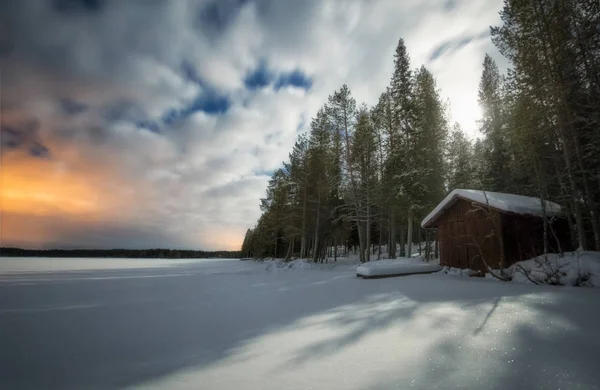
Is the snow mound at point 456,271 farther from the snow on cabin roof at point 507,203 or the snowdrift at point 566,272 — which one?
the snow on cabin roof at point 507,203

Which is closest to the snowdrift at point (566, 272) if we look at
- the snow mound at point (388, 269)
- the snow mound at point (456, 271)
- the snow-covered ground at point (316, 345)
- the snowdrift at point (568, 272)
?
the snowdrift at point (568, 272)

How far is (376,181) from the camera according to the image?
21.7 m

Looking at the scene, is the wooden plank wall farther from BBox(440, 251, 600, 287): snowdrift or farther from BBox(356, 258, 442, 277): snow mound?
BBox(356, 258, 442, 277): snow mound

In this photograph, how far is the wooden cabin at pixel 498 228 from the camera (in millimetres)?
12867

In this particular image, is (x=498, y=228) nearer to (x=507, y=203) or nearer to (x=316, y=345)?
(x=507, y=203)

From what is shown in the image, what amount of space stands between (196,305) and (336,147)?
18.1 metres

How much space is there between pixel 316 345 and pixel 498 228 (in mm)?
12892

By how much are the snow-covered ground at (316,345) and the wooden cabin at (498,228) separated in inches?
251

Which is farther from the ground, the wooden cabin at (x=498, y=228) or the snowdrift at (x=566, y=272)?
the wooden cabin at (x=498, y=228)

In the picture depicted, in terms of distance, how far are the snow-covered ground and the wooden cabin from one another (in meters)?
6.39

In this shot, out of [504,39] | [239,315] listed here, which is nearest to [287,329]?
[239,315]

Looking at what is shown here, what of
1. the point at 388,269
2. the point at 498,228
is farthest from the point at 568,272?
the point at 388,269

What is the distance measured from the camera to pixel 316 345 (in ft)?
13.3

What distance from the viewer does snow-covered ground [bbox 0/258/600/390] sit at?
298 cm
